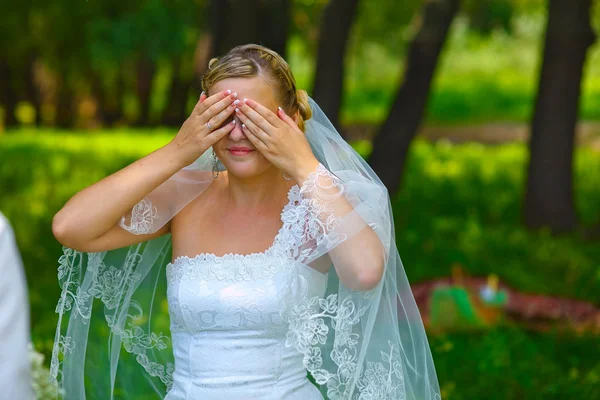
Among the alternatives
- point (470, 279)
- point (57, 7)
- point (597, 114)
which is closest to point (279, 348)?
point (470, 279)

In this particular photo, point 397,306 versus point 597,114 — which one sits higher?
point 397,306

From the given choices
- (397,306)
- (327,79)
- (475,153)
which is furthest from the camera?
(475,153)

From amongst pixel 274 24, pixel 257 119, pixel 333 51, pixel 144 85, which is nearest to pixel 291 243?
pixel 257 119

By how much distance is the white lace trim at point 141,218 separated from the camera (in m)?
3.12

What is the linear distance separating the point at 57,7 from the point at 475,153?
29.4 feet

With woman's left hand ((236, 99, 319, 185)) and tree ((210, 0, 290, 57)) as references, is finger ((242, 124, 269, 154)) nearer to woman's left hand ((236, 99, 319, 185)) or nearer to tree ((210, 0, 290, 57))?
woman's left hand ((236, 99, 319, 185))

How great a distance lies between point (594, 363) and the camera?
6.04m

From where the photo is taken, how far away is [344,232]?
9.63ft

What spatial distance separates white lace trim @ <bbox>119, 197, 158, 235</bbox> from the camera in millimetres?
3123

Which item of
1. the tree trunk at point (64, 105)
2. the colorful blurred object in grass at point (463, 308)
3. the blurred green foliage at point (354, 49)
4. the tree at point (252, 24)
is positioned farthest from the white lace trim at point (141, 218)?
the tree trunk at point (64, 105)

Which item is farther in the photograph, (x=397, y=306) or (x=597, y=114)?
(x=597, y=114)

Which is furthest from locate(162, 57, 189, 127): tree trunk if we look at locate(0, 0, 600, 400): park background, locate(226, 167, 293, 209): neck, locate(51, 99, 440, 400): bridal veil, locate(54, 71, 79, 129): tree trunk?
locate(226, 167, 293, 209): neck

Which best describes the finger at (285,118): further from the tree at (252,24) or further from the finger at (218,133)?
the tree at (252,24)

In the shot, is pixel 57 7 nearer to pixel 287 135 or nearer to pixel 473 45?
pixel 473 45
